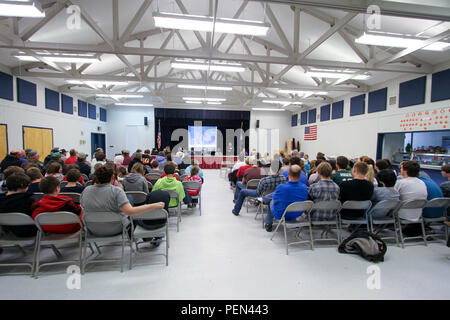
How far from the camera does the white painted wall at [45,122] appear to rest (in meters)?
6.44

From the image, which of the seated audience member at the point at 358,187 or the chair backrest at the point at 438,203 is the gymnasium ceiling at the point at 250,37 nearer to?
the seated audience member at the point at 358,187

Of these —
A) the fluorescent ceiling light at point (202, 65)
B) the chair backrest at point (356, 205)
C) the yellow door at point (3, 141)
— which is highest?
the fluorescent ceiling light at point (202, 65)

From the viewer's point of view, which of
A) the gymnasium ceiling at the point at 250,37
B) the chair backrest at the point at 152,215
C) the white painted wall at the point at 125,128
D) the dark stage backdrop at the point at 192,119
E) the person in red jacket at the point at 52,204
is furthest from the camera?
the dark stage backdrop at the point at 192,119

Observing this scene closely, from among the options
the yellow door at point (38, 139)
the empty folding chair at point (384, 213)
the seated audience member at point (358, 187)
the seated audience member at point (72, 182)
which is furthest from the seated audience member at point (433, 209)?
the yellow door at point (38, 139)

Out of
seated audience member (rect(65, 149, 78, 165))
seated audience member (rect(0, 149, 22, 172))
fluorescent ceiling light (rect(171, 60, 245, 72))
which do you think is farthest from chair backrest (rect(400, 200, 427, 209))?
seated audience member (rect(0, 149, 22, 172))

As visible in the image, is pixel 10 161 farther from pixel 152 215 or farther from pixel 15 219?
pixel 152 215

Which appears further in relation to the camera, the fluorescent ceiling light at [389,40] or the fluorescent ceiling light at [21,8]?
the fluorescent ceiling light at [389,40]

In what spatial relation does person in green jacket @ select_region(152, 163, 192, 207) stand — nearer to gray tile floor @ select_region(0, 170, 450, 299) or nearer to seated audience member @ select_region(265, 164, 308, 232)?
gray tile floor @ select_region(0, 170, 450, 299)

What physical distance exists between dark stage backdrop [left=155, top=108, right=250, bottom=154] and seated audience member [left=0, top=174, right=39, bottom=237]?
11234 mm

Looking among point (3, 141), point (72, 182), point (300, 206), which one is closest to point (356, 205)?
point (300, 206)

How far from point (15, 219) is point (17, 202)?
0.26m

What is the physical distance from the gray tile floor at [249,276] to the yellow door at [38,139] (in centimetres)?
610

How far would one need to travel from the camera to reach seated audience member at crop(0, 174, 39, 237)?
7.79 ft
